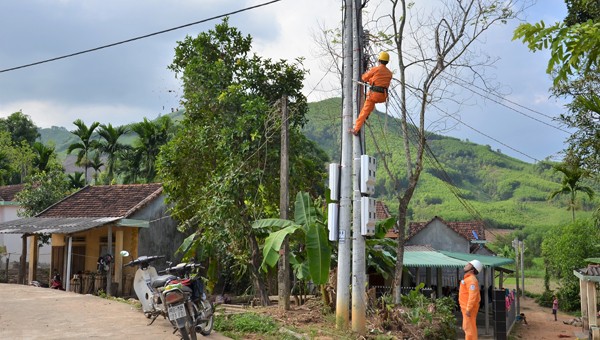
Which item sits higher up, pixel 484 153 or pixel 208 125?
pixel 484 153

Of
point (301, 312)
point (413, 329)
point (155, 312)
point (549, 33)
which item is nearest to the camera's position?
point (549, 33)

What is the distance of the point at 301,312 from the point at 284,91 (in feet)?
26.3

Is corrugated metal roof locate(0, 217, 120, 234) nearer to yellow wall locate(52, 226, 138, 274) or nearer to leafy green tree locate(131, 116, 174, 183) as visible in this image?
yellow wall locate(52, 226, 138, 274)

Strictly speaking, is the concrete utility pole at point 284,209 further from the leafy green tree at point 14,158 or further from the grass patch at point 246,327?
the leafy green tree at point 14,158

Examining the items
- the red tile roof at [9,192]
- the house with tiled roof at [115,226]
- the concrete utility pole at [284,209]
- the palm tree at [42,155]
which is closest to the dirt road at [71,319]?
the concrete utility pole at [284,209]

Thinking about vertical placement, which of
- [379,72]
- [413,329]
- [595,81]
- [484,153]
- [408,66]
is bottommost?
[413,329]

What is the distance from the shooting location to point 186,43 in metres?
19.1

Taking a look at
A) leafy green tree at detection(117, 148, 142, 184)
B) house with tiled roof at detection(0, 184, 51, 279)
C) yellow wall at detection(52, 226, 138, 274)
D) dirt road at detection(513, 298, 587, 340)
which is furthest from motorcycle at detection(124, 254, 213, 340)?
leafy green tree at detection(117, 148, 142, 184)

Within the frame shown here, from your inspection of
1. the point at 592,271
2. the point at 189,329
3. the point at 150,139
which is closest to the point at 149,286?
the point at 189,329

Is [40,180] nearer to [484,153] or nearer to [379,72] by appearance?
[379,72]

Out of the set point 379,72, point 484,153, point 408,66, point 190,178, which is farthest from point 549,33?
point 484,153

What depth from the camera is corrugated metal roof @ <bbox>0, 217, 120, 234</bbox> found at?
18.6 meters

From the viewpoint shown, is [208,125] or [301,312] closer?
[301,312]

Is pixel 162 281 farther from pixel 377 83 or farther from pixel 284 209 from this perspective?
pixel 377 83
